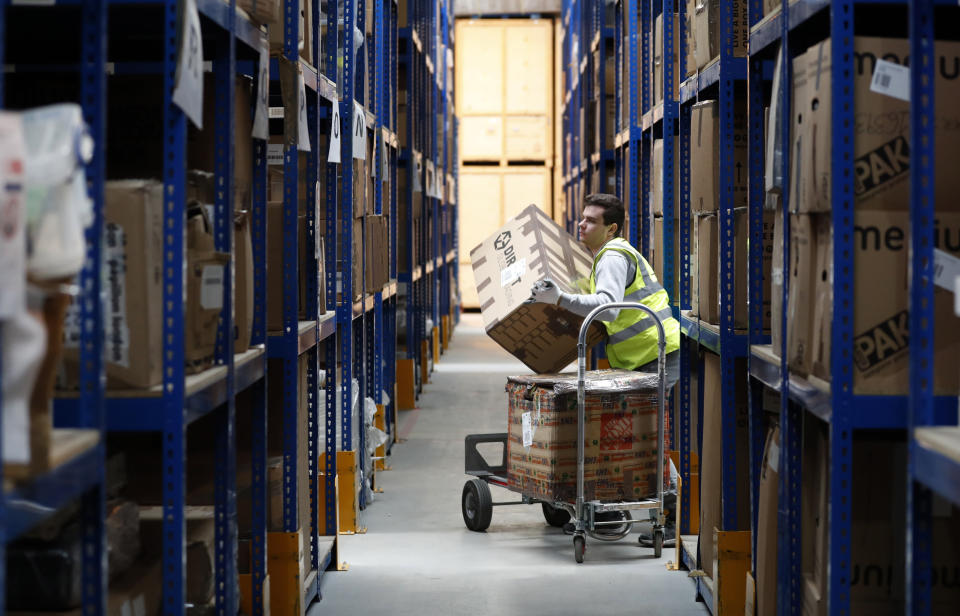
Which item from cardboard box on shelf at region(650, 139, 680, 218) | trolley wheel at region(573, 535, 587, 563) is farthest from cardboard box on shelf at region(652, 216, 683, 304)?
trolley wheel at region(573, 535, 587, 563)

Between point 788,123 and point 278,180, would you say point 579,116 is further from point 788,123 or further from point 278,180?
point 788,123

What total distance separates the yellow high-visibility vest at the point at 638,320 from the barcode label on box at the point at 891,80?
120 inches

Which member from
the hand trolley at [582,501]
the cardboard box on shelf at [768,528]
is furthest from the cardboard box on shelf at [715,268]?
the cardboard box on shelf at [768,528]

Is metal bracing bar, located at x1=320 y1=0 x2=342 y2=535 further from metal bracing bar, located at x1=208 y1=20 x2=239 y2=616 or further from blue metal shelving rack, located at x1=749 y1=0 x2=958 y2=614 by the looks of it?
blue metal shelving rack, located at x1=749 y1=0 x2=958 y2=614

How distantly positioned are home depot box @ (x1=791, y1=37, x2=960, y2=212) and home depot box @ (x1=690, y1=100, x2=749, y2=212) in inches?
55.1

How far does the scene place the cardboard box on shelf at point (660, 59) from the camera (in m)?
5.93

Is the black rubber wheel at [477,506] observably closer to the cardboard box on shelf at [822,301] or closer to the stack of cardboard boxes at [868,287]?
the stack of cardboard boxes at [868,287]

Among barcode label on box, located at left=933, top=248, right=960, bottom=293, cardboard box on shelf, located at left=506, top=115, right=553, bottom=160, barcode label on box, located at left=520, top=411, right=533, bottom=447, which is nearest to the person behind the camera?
barcode label on box, located at left=933, top=248, right=960, bottom=293

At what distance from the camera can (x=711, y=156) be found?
4641 millimetres

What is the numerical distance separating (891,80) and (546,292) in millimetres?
2958

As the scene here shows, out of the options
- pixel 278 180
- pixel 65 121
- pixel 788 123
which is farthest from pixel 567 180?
pixel 65 121

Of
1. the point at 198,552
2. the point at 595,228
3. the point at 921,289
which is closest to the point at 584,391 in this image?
the point at 595,228

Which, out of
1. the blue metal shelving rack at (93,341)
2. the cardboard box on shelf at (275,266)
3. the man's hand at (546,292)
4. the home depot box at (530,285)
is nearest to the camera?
the blue metal shelving rack at (93,341)

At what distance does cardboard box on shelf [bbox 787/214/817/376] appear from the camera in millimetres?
3166
